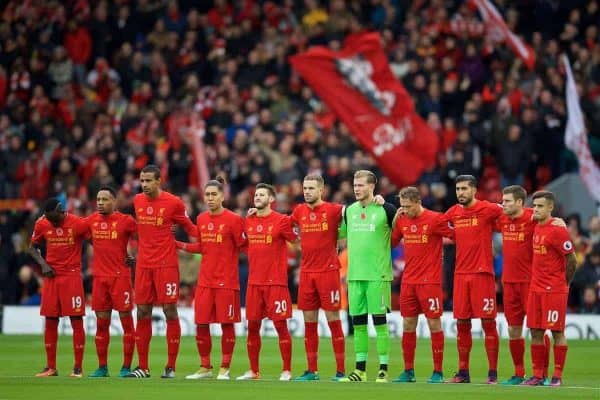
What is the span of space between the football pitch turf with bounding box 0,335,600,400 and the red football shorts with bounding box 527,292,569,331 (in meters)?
0.78

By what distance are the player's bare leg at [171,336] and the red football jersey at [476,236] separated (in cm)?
367

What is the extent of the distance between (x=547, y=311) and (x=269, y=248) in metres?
3.65

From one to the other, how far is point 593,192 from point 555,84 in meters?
3.66

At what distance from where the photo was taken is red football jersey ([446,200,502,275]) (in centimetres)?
2045

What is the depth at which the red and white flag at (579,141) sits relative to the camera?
2898 cm

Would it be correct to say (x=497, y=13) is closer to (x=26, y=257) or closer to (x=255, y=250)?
(x=26, y=257)

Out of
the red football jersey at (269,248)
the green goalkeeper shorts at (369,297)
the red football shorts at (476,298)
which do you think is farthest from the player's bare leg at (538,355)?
the red football jersey at (269,248)

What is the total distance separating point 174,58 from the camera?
35.5 metres

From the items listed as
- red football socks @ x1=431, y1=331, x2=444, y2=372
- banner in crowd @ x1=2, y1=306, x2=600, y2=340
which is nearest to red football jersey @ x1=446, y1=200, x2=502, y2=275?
red football socks @ x1=431, y1=331, x2=444, y2=372

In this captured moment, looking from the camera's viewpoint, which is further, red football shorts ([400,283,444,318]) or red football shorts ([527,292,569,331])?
A: red football shorts ([400,283,444,318])

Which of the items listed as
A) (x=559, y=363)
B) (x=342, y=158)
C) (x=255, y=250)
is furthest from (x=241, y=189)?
(x=559, y=363)

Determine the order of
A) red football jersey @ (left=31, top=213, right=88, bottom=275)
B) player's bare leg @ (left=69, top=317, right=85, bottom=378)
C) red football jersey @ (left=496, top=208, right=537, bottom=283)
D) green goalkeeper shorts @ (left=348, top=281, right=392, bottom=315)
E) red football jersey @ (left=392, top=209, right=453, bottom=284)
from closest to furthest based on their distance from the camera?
1. green goalkeeper shorts @ (left=348, top=281, right=392, bottom=315)
2. red football jersey @ (left=496, top=208, right=537, bottom=283)
3. red football jersey @ (left=392, top=209, right=453, bottom=284)
4. player's bare leg @ (left=69, top=317, right=85, bottom=378)
5. red football jersey @ (left=31, top=213, right=88, bottom=275)

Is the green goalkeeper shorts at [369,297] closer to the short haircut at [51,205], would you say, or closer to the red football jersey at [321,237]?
the red football jersey at [321,237]

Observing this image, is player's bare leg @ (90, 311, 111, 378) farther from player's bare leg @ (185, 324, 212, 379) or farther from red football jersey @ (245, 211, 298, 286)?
red football jersey @ (245, 211, 298, 286)
